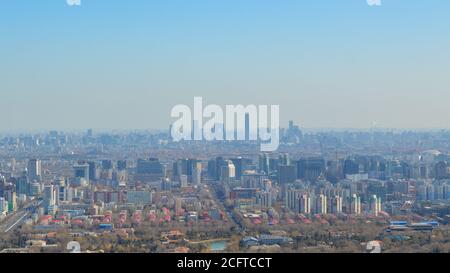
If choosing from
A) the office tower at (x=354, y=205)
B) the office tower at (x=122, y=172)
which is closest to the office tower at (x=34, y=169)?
the office tower at (x=122, y=172)

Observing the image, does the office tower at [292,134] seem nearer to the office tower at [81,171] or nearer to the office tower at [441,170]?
the office tower at [441,170]

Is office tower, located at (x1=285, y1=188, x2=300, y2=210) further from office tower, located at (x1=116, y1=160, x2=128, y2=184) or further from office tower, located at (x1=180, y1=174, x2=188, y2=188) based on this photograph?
office tower, located at (x1=116, y1=160, x2=128, y2=184)

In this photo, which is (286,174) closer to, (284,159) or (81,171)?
(284,159)

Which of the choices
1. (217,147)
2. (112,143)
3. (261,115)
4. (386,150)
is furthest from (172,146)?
(386,150)

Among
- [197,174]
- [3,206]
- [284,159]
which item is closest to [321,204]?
[284,159]
